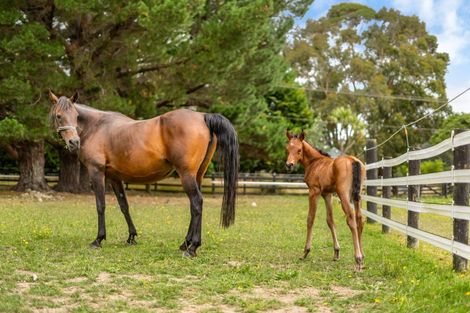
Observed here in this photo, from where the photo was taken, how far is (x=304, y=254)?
711cm

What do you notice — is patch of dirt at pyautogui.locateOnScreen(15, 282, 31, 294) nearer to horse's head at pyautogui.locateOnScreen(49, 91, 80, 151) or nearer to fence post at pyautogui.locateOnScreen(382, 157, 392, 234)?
horse's head at pyautogui.locateOnScreen(49, 91, 80, 151)

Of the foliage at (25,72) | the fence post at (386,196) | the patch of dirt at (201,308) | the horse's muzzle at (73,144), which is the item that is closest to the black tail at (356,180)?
the patch of dirt at (201,308)

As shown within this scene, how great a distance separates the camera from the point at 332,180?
692 cm

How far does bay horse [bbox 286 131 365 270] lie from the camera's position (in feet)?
21.3

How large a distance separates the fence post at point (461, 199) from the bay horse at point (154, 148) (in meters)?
2.71

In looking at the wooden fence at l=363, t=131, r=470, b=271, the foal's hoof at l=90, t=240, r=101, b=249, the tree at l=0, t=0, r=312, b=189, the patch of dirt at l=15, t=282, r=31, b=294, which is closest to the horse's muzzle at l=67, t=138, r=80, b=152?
the foal's hoof at l=90, t=240, r=101, b=249

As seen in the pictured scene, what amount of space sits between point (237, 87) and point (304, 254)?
1560 cm

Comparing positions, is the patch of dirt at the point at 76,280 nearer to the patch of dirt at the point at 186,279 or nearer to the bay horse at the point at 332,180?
the patch of dirt at the point at 186,279

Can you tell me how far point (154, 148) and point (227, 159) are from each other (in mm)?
1018

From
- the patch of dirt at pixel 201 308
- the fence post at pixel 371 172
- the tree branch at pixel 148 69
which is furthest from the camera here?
the tree branch at pixel 148 69

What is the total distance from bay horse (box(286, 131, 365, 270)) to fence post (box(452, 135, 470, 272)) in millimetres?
1011

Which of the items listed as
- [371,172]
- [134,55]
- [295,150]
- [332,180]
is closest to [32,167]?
[134,55]

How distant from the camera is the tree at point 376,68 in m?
44.8

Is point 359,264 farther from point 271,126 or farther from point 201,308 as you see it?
point 271,126
